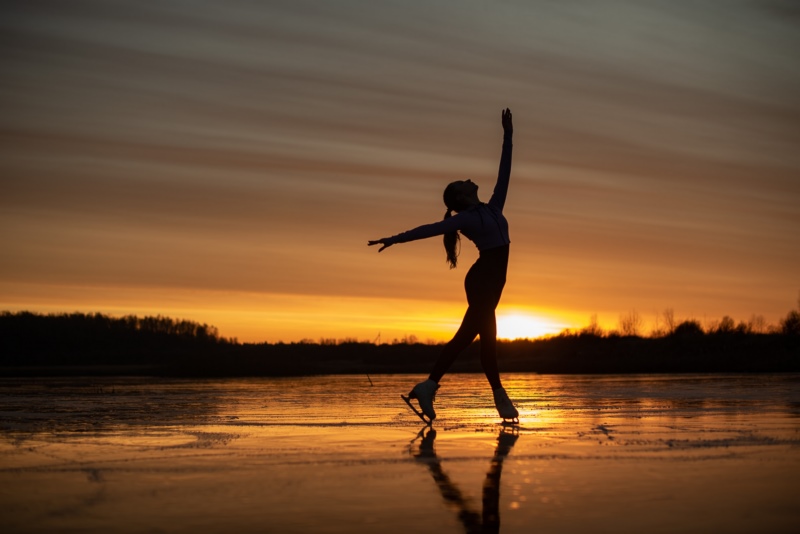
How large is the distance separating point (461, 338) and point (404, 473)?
385 cm

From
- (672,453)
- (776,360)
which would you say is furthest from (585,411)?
(776,360)

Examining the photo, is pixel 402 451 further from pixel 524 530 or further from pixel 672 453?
pixel 524 530

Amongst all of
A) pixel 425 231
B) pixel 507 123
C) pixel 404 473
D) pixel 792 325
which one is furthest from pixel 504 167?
pixel 792 325

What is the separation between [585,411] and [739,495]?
18.3 ft

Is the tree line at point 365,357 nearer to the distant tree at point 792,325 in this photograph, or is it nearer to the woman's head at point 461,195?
the distant tree at point 792,325

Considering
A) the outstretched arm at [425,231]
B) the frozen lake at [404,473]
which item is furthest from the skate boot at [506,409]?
the outstretched arm at [425,231]

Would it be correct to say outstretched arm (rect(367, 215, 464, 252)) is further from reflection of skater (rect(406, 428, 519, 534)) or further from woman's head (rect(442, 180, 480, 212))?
reflection of skater (rect(406, 428, 519, 534))

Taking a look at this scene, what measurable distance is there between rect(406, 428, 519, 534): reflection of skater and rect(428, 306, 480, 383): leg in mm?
2170

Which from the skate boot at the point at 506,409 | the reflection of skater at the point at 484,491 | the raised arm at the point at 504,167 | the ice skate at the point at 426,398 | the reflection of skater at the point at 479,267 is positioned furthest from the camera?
the raised arm at the point at 504,167

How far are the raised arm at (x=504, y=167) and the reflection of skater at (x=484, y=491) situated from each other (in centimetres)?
305

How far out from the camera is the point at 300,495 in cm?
451

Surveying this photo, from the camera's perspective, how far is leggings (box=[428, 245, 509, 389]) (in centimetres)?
895

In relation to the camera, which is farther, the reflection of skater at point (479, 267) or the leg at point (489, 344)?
the leg at point (489, 344)

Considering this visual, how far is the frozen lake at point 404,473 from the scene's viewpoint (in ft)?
12.9
